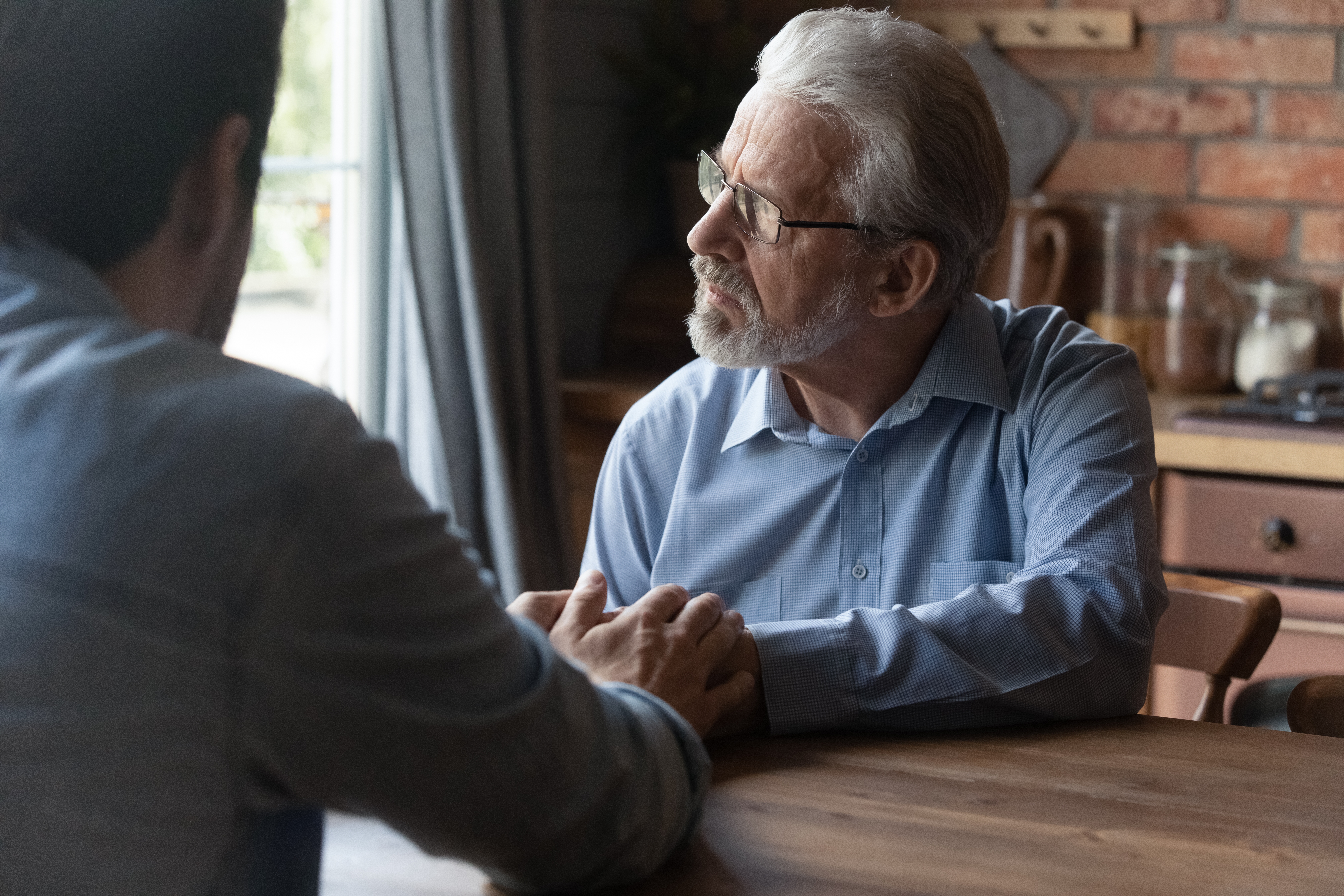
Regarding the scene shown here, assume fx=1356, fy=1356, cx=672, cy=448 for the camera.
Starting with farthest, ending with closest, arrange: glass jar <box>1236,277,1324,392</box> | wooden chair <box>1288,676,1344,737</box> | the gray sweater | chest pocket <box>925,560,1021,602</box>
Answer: glass jar <box>1236,277,1324,392</box> → chest pocket <box>925,560,1021,602</box> → wooden chair <box>1288,676,1344,737</box> → the gray sweater

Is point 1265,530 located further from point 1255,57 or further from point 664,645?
point 664,645

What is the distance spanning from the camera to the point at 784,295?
159 centimetres

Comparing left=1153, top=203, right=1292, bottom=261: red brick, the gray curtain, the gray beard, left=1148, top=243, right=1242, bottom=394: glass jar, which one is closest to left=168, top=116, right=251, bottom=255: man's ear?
the gray beard

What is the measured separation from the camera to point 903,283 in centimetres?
159

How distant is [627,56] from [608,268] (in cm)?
49

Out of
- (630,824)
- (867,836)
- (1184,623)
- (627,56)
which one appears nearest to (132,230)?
(630,824)

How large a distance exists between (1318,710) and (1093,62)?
199 cm

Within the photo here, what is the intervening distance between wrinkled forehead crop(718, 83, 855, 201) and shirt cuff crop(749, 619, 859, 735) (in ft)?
1.96

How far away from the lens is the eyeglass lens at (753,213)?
5.21 feet

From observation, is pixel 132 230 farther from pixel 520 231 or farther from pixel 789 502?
pixel 520 231

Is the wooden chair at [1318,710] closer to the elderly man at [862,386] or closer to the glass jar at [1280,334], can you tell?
the elderly man at [862,386]

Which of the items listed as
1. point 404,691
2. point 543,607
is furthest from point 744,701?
point 404,691

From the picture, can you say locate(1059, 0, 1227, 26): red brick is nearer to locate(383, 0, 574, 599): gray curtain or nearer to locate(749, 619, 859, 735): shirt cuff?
locate(383, 0, 574, 599): gray curtain

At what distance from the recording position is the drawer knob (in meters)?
2.32
